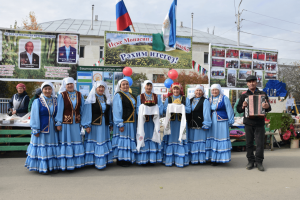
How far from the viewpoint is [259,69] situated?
28.3 feet

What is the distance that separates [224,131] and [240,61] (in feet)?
12.9

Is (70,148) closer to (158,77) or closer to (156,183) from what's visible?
(156,183)

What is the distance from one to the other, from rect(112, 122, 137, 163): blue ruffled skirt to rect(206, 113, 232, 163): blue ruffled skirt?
1.68 meters

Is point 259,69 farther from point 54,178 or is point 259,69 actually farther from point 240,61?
point 54,178

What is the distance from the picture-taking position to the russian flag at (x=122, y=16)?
8031mm

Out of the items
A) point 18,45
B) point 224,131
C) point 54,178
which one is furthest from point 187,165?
point 18,45

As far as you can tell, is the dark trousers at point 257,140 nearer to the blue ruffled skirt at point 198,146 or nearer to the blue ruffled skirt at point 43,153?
the blue ruffled skirt at point 198,146

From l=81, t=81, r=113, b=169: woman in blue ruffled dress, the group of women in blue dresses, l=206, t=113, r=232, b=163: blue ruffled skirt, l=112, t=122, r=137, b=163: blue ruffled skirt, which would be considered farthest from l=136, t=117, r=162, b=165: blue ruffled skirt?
l=206, t=113, r=232, b=163: blue ruffled skirt

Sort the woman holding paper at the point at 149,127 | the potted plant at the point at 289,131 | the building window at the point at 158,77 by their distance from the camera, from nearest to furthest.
→ the woman holding paper at the point at 149,127, the potted plant at the point at 289,131, the building window at the point at 158,77

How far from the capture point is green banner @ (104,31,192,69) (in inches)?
289

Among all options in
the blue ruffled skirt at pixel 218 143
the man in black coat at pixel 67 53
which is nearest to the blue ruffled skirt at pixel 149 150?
the blue ruffled skirt at pixel 218 143

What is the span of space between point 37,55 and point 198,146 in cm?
526

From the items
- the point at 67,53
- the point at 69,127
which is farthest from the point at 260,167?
the point at 67,53

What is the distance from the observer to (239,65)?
8359 millimetres
